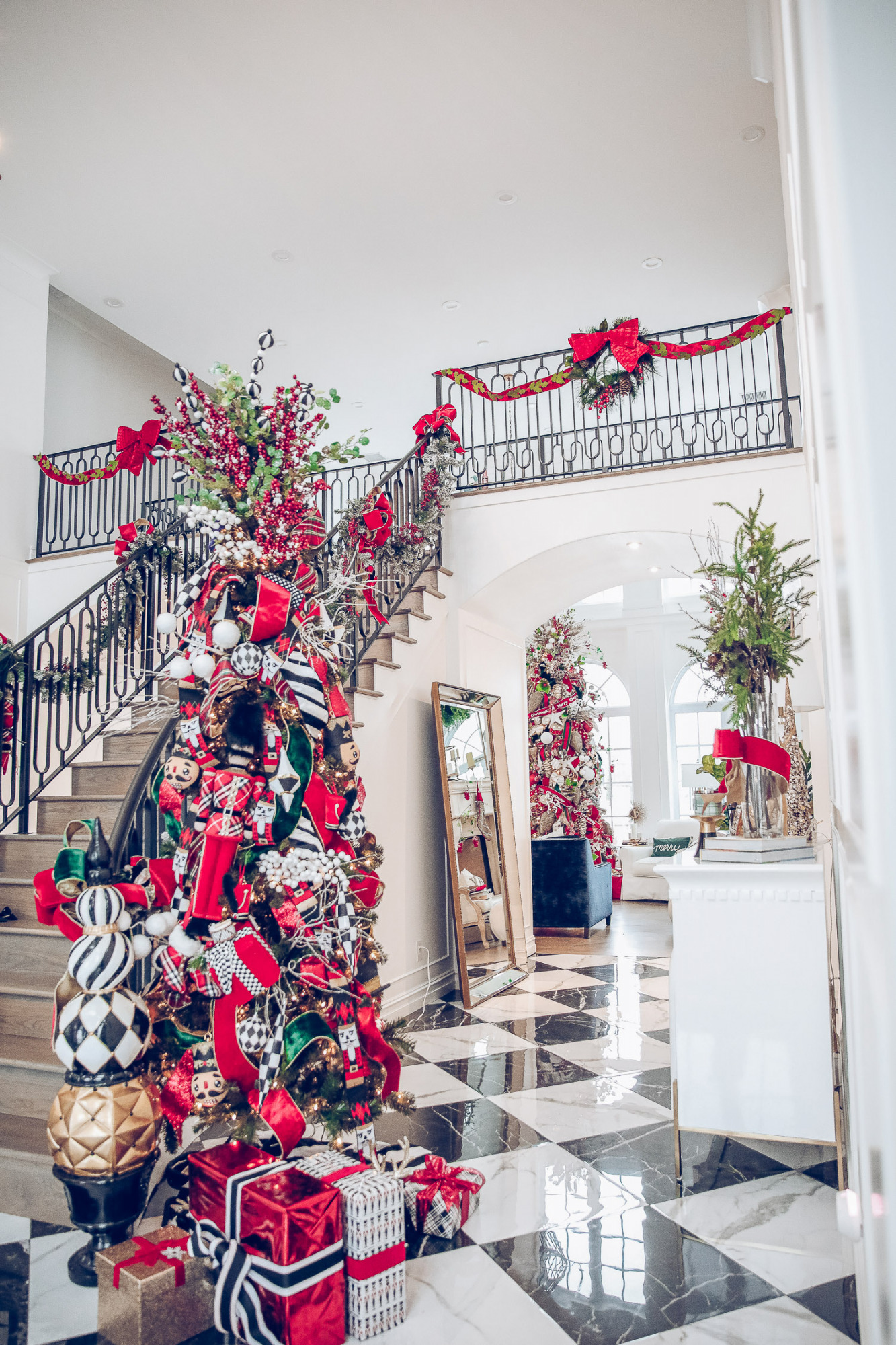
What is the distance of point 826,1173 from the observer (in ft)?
9.06

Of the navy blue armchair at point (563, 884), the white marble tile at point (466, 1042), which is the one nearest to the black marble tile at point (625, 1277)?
the white marble tile at point (466, 1042)

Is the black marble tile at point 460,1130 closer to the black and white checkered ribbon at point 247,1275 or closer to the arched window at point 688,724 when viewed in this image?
the black and white checkered ribbon at point 247,1275

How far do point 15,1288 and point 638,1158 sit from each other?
1.90 m

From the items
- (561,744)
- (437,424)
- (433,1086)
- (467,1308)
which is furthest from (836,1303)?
(561,744)

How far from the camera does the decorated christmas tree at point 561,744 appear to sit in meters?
8.20

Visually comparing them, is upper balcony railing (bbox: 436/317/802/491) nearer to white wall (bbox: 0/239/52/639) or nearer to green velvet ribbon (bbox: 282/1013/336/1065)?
white wall (bbox: 0/239/52/639)

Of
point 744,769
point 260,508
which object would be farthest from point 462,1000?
point 260,508

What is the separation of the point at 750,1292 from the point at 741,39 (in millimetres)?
6271

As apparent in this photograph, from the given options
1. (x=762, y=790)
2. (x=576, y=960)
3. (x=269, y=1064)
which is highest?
(x=762, y=790)

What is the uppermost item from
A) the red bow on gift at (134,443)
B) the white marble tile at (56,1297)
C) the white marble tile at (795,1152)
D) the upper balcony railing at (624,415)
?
the upper balcony railing at (624,415)

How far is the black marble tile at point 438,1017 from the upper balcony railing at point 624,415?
3394 mm

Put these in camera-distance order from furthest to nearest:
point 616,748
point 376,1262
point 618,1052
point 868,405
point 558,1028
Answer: point 616,748 → point 558,1028 → point 618,1052 → point 376,1262 → point 868,405

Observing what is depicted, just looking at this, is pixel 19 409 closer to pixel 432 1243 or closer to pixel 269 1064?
pixel 269 1064

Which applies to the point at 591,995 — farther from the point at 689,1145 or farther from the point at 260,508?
the point at 260,508
